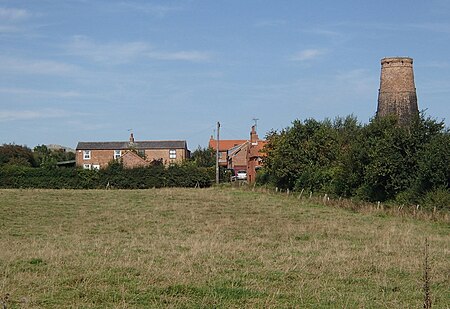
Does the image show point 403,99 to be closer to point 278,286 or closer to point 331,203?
point 331,203

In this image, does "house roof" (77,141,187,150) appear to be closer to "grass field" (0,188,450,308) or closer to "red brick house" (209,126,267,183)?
"red brick house" (209,126,267,183)

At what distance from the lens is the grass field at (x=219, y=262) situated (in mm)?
10586

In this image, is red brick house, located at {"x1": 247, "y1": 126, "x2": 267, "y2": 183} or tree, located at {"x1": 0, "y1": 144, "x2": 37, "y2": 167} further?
tree, located at {"x1": 0, "y1": 144, "x2": 37, "y2": 167}

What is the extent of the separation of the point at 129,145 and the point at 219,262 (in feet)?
314

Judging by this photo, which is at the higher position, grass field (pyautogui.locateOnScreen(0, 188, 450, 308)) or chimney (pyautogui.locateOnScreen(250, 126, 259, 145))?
chimney (pyautogui.locateOnScreen(250, 126, 259, 145))

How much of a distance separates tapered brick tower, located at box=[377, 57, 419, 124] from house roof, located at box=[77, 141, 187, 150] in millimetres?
54370

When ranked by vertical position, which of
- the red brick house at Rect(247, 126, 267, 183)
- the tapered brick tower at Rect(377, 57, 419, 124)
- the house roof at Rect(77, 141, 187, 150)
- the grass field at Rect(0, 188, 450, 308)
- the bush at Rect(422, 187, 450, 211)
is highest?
the tapered brick tower at Rect(377, 57, 419, 124)

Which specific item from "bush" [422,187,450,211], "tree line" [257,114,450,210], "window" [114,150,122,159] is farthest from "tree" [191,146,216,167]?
"bush" [422,187,450,211]

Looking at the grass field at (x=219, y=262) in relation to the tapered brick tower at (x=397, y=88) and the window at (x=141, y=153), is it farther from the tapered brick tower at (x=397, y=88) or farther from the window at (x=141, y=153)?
the window at (x=141, y=153)

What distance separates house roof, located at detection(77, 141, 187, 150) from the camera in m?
110

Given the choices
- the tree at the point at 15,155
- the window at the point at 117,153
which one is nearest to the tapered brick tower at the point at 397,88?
the tree at the point at 15,155

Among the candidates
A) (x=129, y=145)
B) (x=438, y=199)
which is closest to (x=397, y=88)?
(x=438, y=199)

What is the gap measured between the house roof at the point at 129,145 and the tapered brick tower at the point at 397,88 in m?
54.4

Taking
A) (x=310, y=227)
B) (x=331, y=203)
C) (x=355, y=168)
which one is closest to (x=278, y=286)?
(x=310, y=227)
